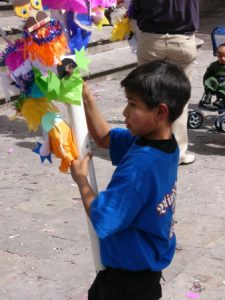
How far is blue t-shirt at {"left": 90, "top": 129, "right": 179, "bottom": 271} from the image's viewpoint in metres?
2.41

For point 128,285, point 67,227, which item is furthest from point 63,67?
point 67,227

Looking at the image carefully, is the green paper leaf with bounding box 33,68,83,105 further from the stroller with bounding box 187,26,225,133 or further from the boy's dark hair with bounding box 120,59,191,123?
the stroller with bounding box 187,26,225,133

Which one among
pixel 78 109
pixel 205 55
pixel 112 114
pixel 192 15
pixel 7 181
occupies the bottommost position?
pixel 205 55

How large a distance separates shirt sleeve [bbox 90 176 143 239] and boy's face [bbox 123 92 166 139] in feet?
0.69

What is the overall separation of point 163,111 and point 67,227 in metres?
2.34

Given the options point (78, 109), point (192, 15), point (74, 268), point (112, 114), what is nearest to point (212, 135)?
point (112, 114)

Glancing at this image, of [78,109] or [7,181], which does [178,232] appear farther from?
[78,109]

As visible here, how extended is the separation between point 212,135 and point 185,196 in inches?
71.1

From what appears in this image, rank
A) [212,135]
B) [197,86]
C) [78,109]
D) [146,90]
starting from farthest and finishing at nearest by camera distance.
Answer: [197,86] → [212,135] → [78,109] → [146,90]

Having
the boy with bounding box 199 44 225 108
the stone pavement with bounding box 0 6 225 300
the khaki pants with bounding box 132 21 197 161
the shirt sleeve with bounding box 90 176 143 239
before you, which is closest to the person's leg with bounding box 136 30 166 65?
the khaki pants with bounding box 132 21 197 161

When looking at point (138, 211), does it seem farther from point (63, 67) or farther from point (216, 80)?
point (216, 80)

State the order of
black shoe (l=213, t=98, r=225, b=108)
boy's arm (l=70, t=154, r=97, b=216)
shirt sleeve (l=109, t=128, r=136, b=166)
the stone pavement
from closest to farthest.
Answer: boy's arm (l=70, t=154, r=97, b=216) < shirt sleeve (l=109, t=128, r=136, b=166) < the stone pavement < black shoe (l=213, t=98, r=225, b=108)

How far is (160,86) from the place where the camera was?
2.47m

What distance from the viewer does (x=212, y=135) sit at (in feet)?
22.8
